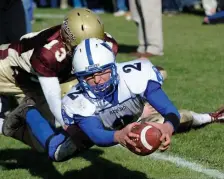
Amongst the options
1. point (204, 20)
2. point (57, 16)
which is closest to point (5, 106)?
point (204, 20)

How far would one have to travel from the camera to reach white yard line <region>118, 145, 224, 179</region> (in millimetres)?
4426

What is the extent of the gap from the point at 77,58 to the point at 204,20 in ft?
29.4

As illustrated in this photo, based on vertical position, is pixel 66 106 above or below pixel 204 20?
above

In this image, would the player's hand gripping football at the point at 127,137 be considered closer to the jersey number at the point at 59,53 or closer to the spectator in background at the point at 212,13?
the jersey number at the point at 59,53

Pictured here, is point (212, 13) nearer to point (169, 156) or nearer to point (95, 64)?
point (169, 156)

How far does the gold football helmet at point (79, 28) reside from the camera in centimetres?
461

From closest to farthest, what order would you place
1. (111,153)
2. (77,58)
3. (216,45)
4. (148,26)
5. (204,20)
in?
(77,58) → (111,153) → (148,26) → (216,45) → (204,20)

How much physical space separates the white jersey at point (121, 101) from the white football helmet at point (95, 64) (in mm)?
64

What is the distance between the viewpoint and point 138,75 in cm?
391

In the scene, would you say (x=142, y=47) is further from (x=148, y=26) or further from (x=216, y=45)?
(x=216, y=45)

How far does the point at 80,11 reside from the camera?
15.9 ft

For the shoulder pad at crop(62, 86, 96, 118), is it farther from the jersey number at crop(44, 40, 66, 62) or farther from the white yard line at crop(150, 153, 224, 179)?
the white yard line at crop(150, 153, 224, 179)

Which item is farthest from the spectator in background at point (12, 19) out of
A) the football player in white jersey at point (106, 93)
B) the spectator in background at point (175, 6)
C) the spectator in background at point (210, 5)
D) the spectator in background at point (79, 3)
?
the spectator in background at point (79, 3)

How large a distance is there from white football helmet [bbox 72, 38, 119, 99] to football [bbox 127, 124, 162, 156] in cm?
43
